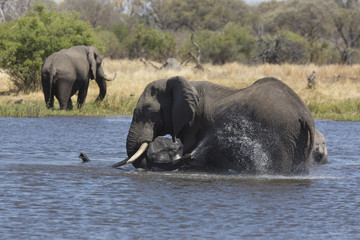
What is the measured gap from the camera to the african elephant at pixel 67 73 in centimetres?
1870

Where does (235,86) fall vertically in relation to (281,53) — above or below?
Result: below

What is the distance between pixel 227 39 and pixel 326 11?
1786 centimetres

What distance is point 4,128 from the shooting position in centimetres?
1516

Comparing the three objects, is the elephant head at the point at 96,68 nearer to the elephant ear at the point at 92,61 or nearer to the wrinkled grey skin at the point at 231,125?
the elephant ear at the point at 92,61

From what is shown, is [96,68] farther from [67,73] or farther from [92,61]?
[67,73]

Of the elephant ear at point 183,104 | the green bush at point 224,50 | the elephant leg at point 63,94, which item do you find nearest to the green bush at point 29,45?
the elephant leg at point 63,94

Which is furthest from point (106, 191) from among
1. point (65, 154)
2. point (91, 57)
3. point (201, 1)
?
point (201, 1)

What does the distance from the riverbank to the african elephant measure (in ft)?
1.40

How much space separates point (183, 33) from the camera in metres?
64.2

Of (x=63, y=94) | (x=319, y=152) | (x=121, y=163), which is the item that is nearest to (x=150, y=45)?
(x=63, y=94)

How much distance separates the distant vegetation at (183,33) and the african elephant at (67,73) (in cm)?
361

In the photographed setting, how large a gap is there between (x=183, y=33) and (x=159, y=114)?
55432 millimetres

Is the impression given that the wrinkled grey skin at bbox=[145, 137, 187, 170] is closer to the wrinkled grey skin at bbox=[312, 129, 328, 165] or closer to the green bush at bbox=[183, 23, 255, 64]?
the wrinkled grey skin at bbox=[312, 129, 328, 165]

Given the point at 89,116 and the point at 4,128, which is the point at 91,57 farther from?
the point at 4,128
